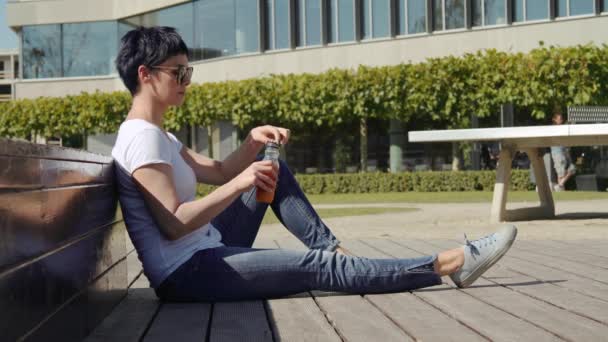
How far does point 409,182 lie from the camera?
2247 centimetres

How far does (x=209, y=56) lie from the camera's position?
3028cm

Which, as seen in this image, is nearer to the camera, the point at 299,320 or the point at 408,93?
the point at 299,320

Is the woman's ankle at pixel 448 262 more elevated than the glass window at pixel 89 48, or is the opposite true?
the glass window at pixel 89 48

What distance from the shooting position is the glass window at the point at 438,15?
2584 cm

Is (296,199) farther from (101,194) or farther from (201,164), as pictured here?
(101,194)

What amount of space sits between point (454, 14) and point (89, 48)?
15.2m

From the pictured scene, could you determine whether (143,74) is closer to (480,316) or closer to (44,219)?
(44,219)

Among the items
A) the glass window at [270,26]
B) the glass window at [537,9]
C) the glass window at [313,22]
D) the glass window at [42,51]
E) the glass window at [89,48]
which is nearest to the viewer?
the glass window at [537,9]

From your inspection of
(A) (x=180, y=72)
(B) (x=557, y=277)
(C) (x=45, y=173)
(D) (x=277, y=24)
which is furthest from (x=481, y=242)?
(D) (x=277, y=24)

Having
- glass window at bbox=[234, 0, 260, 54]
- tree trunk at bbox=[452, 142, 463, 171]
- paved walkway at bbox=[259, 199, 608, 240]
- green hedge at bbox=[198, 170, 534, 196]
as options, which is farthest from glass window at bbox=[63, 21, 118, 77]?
paved walkway at bbox=[259, 199, 608, 240]

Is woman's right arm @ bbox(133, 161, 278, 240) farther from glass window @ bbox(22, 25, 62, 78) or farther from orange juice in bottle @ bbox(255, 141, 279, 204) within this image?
glass window @ bbox(22, 25, 62, 78)

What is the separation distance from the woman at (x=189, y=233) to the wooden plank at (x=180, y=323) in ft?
0.30

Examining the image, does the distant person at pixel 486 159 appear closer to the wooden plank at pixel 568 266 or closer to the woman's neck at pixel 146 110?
the wooden plank at pixel 568 266

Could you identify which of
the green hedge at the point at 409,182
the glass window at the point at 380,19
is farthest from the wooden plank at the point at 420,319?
the glass window at the point at 380,19
